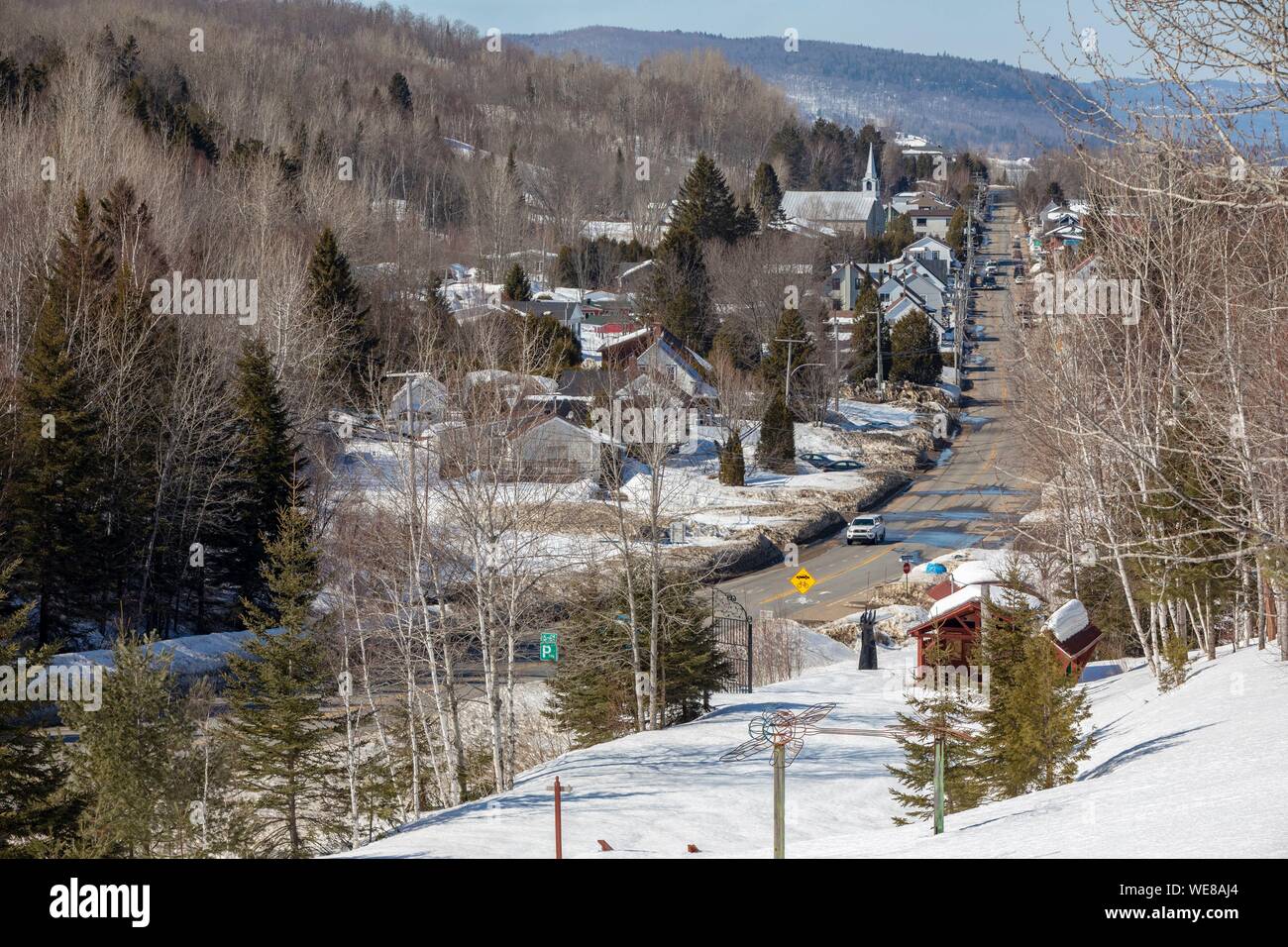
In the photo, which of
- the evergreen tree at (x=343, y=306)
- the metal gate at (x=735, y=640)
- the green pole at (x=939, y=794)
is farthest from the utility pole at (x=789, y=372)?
the green pole at (x=939, y=794)

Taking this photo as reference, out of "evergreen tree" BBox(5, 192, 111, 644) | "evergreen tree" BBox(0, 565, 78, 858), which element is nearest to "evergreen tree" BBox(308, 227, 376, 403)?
"evergreen tree" BBox(5, 192, 111, 644)

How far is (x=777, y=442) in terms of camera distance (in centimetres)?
5225

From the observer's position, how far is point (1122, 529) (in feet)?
62.9

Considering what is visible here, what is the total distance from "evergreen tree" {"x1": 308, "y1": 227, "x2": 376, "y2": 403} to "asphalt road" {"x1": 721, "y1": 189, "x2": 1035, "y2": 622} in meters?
16.2

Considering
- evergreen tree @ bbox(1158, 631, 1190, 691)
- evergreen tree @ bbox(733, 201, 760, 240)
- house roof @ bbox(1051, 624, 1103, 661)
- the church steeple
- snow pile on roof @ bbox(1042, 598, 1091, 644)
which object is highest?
the church steeple

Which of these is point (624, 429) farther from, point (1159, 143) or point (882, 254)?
point (882, 254)

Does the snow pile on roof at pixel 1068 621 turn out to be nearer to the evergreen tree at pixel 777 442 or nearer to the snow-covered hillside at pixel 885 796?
the snow-covered hillside at pixel 885 796

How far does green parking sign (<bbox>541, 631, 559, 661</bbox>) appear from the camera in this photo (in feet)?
74.4

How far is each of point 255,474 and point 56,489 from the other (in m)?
5.06

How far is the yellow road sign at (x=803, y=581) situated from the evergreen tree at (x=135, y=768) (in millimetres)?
22241

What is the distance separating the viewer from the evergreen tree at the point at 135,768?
1421 centimetres

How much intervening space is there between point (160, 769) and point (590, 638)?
740cm

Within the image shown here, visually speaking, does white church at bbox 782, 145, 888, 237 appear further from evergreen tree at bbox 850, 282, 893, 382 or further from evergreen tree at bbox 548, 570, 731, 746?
evergreen tree at bbox 548, 570, 731, 746

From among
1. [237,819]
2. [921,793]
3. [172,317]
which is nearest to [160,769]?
[237,819]
